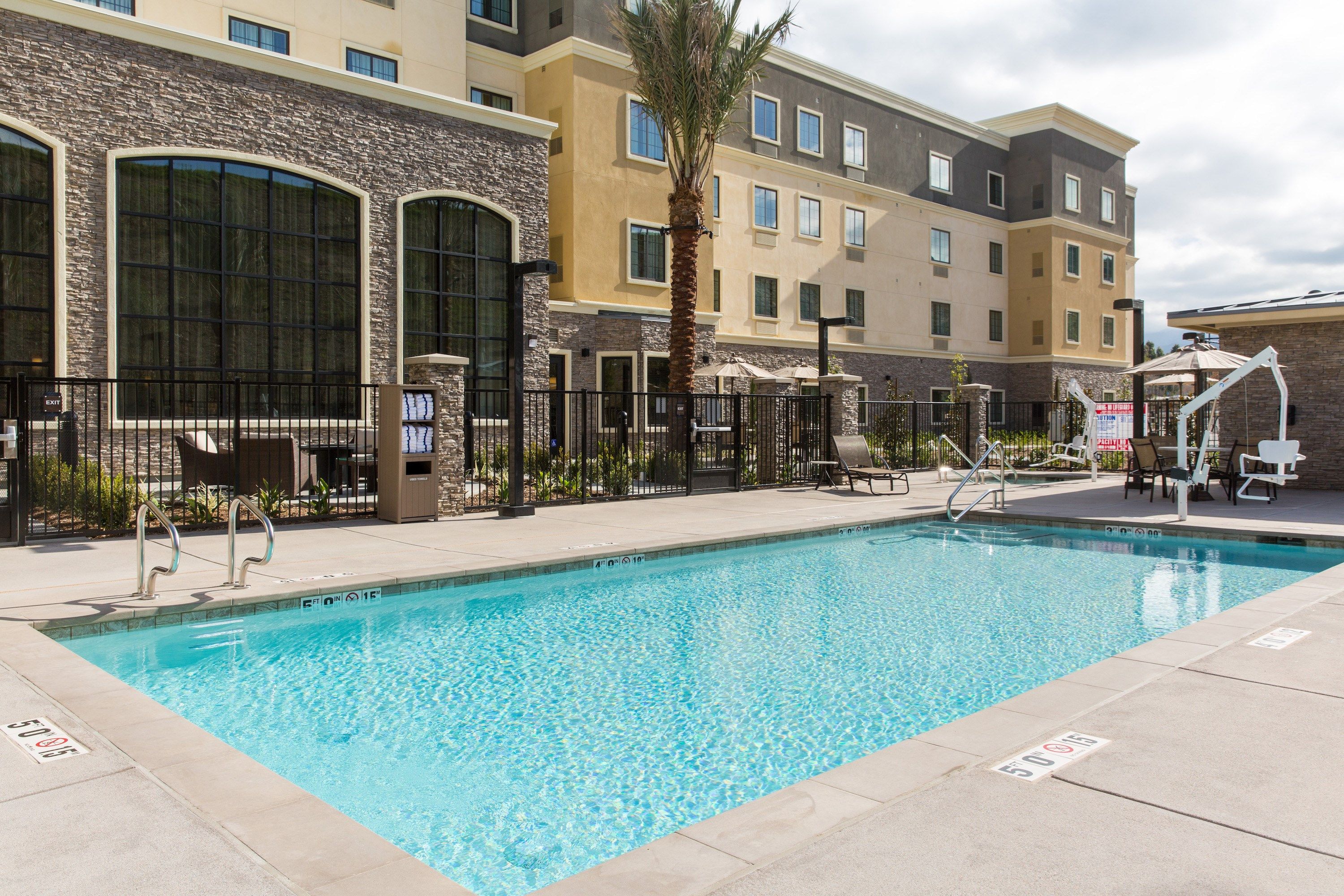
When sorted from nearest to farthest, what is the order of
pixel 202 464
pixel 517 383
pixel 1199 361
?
pixel 517 383, pixel 202 464, pixel 1199 361

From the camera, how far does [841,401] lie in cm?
1858

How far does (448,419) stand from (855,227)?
23000 mm

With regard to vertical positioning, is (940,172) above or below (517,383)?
above

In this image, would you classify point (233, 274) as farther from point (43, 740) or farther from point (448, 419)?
point (43, 740)

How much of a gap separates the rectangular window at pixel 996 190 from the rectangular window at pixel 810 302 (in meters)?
12.4

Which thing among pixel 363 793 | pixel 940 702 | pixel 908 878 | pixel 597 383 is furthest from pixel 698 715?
pixel 597 383

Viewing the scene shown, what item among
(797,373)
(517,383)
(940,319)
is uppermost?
(940,319)

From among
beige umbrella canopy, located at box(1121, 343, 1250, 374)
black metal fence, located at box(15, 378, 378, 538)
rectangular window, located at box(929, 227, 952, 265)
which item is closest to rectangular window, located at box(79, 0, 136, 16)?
black metal fence, located at box(15, 378, 378, 538)

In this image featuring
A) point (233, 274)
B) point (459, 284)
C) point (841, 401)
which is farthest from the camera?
point (459, 284)

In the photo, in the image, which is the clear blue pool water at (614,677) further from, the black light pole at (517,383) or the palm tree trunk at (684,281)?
the palm tree trunk at (684,281)

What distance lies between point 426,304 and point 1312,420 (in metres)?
17.0

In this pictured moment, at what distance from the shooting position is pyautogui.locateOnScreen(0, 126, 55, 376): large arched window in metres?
14.0

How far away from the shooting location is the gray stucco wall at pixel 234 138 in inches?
566

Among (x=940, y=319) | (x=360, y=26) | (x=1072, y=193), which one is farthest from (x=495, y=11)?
(x=1072, y=193)
